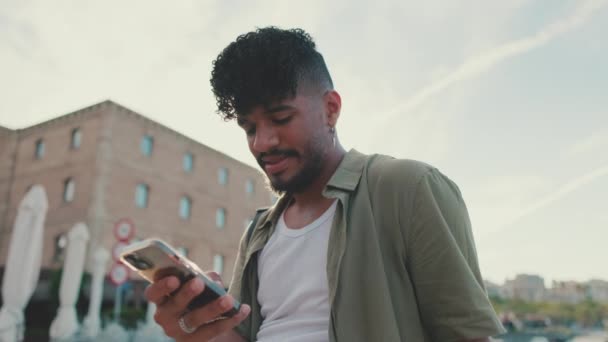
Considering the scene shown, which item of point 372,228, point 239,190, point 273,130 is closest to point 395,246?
point 372,228

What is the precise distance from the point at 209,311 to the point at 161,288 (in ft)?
0.55

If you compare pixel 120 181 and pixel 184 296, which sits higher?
pixel 120 181

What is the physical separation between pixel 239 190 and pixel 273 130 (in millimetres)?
31404

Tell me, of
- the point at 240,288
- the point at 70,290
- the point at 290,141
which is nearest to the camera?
the point at 290,141

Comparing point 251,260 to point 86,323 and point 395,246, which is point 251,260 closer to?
point 395,246

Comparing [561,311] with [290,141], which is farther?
[561,311]

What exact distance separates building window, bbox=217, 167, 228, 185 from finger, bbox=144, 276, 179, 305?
30348mm

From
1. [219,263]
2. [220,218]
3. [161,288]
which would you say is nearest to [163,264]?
[161,288]

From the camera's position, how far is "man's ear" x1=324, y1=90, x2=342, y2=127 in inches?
83.1

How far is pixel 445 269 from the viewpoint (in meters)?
1.48

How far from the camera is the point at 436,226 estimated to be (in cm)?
151

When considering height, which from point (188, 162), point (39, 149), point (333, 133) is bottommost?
point (333, 133)

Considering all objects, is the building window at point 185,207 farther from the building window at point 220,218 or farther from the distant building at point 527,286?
the distant building at point 527,286

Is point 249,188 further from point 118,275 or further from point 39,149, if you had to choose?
point 118,275
